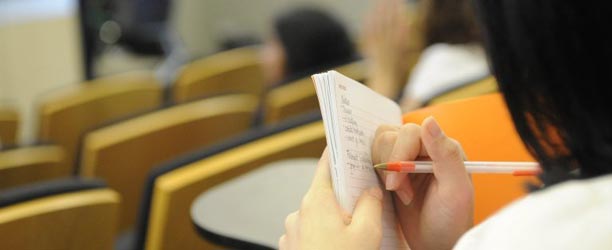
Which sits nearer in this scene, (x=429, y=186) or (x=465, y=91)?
(x=429, y=186)

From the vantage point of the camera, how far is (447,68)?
2225 mm

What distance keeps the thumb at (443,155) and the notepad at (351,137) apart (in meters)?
0.07

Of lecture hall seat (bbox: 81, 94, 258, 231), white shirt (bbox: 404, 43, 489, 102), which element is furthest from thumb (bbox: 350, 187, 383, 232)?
white shirt (bbox: 404, 43, 489, 102)

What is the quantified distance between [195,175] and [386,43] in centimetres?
118

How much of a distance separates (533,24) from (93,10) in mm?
5040

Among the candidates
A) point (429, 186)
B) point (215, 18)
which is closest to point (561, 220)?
point (429, 186)

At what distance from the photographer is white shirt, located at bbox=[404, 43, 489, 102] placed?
2184 millimetres

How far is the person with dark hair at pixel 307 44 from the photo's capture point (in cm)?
285

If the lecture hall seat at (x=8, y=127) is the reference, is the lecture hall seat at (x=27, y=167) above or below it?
Answer: above

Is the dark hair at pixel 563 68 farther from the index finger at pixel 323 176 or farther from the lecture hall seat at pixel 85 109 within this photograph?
the lecture hall seat at pixel 85 109

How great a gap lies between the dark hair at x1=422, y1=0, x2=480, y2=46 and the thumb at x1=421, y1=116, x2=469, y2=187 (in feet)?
4.30

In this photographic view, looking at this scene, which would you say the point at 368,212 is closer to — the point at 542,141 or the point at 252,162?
the point at 542,141

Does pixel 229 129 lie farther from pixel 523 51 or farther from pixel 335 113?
pixel 523 51

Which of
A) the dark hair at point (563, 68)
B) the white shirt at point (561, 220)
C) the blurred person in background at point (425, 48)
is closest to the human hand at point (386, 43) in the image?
the blurred person in background at point (425, 48)
